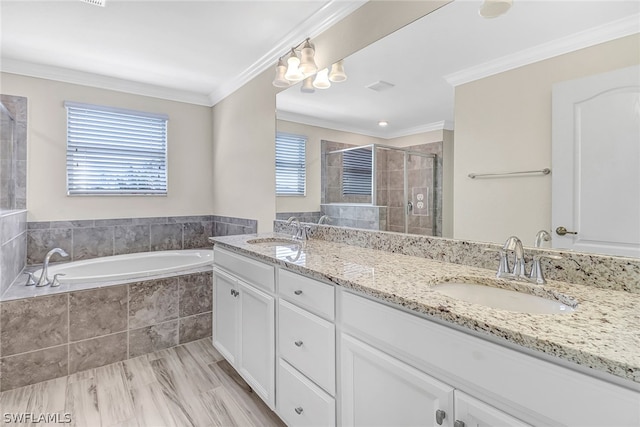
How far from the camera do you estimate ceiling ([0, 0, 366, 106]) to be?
6.61ft

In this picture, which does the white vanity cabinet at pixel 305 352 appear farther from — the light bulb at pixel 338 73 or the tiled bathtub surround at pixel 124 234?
the tiled bathtub surround at pixel 124 234

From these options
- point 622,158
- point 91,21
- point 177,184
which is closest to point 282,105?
point 91,21

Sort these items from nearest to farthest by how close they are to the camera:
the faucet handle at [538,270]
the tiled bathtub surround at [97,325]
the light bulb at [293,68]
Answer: the faucet handle at [538,270]
the tiled bathtub surround at [97,325]
the light bulb at [293,68]

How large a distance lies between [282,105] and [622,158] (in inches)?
82.2

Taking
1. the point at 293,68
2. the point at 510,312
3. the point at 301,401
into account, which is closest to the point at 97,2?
the point at 293,68

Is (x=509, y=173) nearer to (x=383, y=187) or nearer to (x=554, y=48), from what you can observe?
(x=554, y=48)

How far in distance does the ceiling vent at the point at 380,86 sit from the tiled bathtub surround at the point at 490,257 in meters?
0.79

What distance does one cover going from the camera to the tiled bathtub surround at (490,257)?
99 centimetres

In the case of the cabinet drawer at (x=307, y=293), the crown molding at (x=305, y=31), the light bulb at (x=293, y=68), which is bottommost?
the cabinet drawer at (x=307, y=293)

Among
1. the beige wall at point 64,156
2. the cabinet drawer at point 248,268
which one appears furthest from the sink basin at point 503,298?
the beige wall at point 64,156

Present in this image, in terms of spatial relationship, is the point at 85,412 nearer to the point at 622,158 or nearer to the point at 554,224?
the point at 554,224

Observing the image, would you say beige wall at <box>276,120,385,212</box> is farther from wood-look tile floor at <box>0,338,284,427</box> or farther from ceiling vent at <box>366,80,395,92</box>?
wood-look tile floor at <box>0,338,284,427</box>

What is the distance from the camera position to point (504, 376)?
0.72 m

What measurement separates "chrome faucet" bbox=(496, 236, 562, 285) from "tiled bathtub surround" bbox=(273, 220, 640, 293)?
0.14ft
